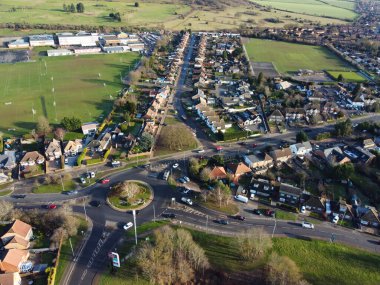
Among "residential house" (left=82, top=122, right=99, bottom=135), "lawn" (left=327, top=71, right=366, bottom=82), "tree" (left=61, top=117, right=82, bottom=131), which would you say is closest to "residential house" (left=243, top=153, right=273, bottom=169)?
"residential house" (left=82, top=122, right=99, bottom=135)

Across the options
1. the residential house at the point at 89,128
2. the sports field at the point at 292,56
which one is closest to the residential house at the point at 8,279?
the residential house at the point at 89,128

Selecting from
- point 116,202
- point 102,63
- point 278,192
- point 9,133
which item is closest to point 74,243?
point 116,202

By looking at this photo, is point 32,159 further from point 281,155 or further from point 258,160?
point 281,155

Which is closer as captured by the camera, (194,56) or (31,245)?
(31,245)

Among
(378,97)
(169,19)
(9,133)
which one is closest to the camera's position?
(9,133)

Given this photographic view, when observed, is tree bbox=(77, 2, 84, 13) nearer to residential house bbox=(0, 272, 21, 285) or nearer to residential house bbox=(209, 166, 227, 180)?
residential house bbox=(209, 166, 227, 180)

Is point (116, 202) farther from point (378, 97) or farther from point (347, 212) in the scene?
point (378, 97)
